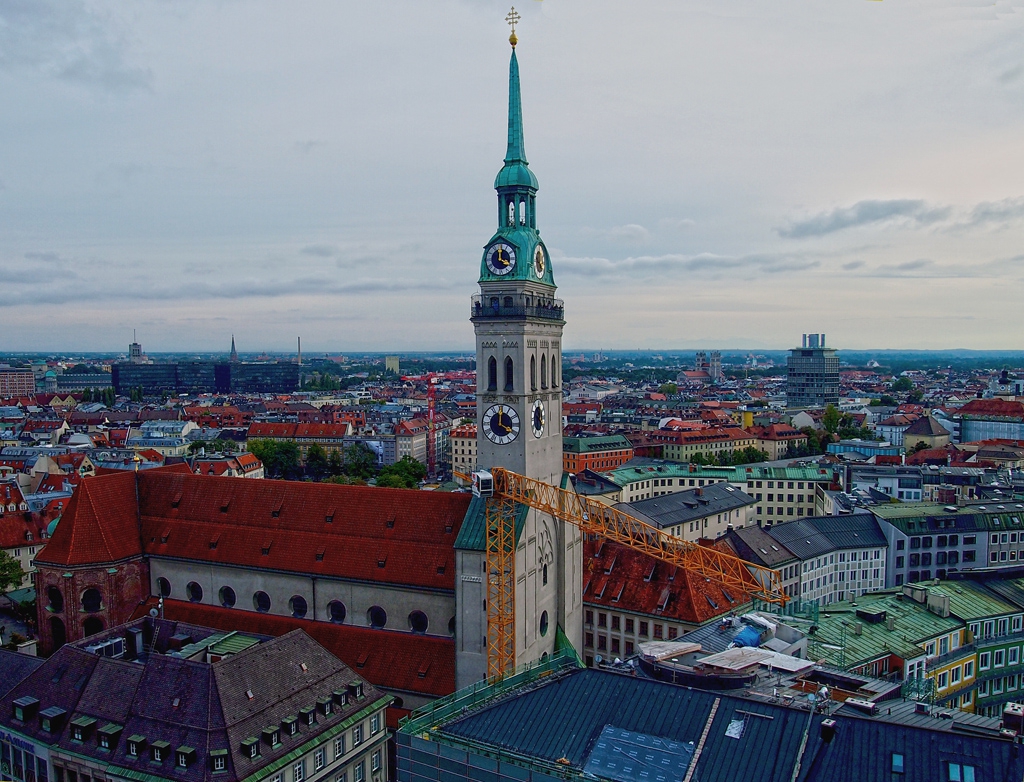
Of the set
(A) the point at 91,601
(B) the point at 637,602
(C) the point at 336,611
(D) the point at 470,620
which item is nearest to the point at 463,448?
(B) the point at 637,602

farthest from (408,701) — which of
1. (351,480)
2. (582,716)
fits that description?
(351,480)

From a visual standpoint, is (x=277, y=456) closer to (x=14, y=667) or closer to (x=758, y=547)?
(x=758, y=547)

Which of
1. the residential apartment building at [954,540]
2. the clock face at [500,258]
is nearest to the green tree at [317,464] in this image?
the residential apartment building at [954,540]

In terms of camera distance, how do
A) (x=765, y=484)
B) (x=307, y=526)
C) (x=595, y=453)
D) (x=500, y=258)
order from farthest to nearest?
1. (x=595, y=453)
2. (x=765, y=484)
3. (x=307, y=526)
4. (x=500, y=258)

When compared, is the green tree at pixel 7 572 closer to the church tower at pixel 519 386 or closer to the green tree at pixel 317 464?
the church tower at pixel 519 386

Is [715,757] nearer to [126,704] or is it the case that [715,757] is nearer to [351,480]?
[126,704]
